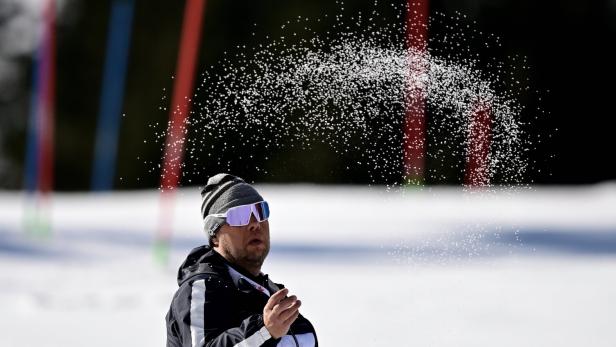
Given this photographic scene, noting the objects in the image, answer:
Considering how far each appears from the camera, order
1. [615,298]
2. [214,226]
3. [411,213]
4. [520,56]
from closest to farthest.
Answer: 1. [214,226]
2. [615,298]
3. [411,213]
4. [520,56]

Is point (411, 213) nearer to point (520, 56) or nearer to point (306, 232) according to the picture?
point (306, 232)

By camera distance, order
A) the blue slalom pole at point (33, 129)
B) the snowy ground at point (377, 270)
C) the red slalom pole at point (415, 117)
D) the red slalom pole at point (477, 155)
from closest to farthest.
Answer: the snowy ground at point (377, 270) → the red slalom pole at point (477, 155) → the red slalom pole at point (415, 117) → the blue slalom pole at point (33, 129)

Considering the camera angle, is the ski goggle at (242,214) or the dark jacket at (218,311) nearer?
the dark jacket at (218,311)

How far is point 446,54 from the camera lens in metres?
9.40

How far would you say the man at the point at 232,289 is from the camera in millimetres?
2287

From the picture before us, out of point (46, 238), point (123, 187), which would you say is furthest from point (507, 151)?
point (123, 187)

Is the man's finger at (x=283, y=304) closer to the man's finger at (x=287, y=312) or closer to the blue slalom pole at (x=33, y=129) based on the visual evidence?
the man's finger at (x=287, y=312)

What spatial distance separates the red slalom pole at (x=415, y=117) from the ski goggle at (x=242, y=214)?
24.3 feet

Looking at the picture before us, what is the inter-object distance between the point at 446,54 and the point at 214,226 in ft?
23.5

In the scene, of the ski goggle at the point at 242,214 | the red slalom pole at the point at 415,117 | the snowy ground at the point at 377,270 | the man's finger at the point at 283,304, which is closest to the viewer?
the man's finger at the point at 283,304

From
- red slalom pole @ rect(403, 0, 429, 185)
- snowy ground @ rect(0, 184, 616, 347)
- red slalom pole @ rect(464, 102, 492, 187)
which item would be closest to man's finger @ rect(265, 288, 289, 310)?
snowy ground @ rect(0, 184, 616, 347)

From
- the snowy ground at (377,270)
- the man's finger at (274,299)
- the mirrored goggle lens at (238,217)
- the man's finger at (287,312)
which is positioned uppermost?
the mirrored goggle lens at (238,217)

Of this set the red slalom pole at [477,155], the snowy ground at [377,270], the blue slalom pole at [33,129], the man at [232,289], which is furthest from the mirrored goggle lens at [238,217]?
the blue slalom pole at [33,129]

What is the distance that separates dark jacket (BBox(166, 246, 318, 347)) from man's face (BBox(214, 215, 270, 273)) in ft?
0.08
